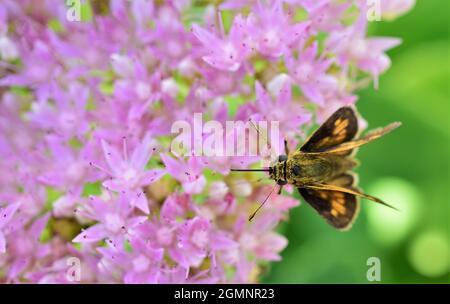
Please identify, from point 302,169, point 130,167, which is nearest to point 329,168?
point 302,169

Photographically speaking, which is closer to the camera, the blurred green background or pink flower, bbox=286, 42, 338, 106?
pink flower, bbox=286, 42, 338, 106

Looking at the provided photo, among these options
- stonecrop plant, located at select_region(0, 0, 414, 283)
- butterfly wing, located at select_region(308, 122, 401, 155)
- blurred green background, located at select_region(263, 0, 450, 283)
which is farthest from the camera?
blurred green background, located at select_region(263, 0, 450, 283)

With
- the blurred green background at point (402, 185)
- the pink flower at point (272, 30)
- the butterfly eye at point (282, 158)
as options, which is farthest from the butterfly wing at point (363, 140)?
the blurred green background at point (402, 185)

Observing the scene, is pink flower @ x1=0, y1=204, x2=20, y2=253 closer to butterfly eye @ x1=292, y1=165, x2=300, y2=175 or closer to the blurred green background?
butterfly eye @ x1=292, y1=165, x2=300, y2=175

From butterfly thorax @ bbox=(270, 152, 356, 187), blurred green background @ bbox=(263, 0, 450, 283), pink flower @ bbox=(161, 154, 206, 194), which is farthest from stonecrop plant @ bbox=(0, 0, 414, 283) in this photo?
blurred green background @ bbox=(263, 0, 450, 283)

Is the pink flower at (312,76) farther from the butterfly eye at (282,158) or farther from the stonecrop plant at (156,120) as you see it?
the butterfly eye at (282,158)
